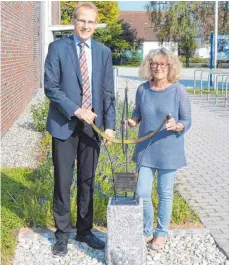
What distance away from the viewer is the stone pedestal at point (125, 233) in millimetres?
3834

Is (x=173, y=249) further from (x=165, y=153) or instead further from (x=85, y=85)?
(x=85, y=85)

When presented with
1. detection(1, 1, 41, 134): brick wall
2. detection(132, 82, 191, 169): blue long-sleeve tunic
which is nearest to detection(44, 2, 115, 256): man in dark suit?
detection(132, 82, 191, 169): blue long-sleeve tunic

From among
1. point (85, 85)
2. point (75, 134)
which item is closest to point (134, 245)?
point (75, 134)

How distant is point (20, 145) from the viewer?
27.6 ft

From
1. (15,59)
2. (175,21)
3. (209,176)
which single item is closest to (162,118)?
(209,176)

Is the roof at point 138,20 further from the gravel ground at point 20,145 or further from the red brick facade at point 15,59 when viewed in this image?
the gravel ground at point 20,145

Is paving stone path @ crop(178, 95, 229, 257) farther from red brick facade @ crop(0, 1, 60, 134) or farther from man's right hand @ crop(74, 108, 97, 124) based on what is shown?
red brick facade @ crop(0, 1, 60, 134)

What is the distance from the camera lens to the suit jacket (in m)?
3.85

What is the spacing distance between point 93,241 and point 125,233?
58 centimetres

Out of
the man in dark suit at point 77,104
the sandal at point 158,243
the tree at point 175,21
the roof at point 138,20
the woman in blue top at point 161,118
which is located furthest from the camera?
the roof at point 138,20

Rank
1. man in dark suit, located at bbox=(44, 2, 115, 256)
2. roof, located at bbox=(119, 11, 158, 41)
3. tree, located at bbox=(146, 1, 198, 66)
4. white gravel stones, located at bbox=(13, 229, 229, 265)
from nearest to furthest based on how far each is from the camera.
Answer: man in dark suit, located at bbox=(44, 2, 115, 256), white gravel stones, located at bbox=(13, 229, 229, 265), tree, located at bbox=(146, 1, 198, 66), roof, located at bbox=(119, 11, 158, 41)

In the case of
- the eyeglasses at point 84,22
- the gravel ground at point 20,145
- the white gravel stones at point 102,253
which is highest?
the eyeglasses at point 84,22

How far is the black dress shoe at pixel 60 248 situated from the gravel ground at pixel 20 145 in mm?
2883

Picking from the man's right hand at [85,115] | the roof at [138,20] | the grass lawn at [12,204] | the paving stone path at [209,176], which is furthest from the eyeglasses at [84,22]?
the roof at [138,20]
